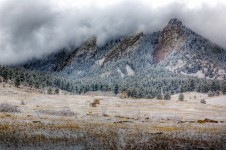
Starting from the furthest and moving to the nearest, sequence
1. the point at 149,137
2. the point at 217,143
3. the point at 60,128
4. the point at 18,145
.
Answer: the point at 60,128 → the point at 149,137 → the point at 217,143 → the point at 18,145

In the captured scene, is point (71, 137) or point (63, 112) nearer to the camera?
point (71, 137)

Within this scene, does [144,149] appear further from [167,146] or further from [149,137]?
[149,137]

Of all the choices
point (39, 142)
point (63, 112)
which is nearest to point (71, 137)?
point (39, 142)

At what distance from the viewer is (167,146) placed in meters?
39.2

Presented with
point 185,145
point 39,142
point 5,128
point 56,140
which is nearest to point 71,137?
point 56,140

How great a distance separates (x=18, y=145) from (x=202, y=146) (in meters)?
17.8

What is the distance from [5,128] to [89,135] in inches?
382

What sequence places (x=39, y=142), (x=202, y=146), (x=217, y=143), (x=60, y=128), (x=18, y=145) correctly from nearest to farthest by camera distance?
1. (x=18, y=145)
2. (x=39, y=142)
3. (x=202, y=146)
4. (x=217, y=143)
5. (x=60, y=128)

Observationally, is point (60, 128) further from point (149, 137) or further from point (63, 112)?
point (63, 112)

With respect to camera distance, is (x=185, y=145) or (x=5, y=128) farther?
(x=5, y=128)

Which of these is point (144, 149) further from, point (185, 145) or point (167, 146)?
point (185, 145)

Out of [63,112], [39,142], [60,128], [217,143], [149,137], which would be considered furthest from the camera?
[63,112]

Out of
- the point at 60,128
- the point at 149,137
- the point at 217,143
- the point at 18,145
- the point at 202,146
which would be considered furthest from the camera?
the point at 60,128

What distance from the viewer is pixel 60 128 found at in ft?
170
